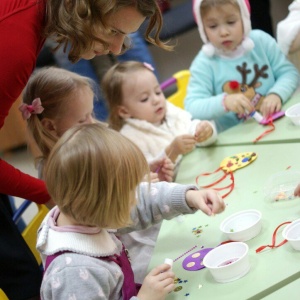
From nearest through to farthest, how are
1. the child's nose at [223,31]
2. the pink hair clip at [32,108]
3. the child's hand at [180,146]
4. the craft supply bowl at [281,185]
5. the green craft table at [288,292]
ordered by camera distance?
the green craft table at [288,292] < the craft supply bowl at [281,185] < the pink hair clip at [32,108] < the child's hand at [180,146] < the child's nose at [223,31]

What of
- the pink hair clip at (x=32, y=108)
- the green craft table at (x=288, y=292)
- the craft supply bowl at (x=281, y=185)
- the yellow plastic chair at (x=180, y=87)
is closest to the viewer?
the green craft table at (x=288, y=292)

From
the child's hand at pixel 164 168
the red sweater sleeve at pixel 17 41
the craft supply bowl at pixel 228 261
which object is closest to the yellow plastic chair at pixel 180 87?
the child's hand at pixel 164 168

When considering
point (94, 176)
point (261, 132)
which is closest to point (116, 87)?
point (261, 132)

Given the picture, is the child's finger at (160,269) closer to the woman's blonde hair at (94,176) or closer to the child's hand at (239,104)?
the woman's blonde hair at (94,176)

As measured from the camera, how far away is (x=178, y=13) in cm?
455

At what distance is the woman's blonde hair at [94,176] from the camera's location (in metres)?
1.08

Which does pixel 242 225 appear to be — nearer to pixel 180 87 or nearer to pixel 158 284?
pixel 158 284

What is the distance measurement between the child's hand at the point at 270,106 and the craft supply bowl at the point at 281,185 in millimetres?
525

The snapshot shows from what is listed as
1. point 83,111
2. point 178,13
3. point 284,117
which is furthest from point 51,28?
point 178,13

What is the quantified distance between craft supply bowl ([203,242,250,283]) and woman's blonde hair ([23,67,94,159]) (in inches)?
31.8

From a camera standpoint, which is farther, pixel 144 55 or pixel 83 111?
pixel 144 55

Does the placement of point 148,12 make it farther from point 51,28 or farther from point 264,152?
point 264,152

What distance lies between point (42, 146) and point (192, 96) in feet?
2.37

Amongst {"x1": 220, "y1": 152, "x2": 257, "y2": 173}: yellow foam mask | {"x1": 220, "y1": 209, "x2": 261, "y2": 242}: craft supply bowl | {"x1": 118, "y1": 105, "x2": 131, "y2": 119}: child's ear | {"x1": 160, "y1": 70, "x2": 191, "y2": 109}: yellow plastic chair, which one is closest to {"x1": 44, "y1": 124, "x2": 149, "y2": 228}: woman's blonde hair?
{"x1": 220, "y1": 209, "x2": 261, "y2": 242}: craft supply bowl
